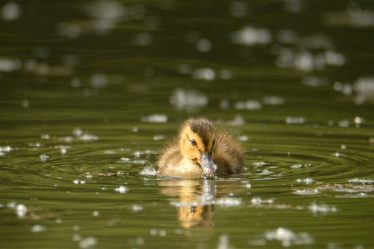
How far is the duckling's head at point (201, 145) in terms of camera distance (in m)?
10.1

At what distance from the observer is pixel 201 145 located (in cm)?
1020

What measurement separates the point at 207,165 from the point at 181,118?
10.3ft

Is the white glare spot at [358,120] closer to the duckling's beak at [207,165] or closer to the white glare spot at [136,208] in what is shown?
the duckling's beak at [207,165]

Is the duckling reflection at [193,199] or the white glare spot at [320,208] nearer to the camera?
the duckling reflection at [193,199]

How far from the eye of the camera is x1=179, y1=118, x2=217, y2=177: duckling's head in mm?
10086

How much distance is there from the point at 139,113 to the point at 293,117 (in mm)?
1838

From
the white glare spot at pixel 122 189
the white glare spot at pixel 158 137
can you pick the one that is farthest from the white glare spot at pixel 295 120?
the white glare spot at pixel 122 189

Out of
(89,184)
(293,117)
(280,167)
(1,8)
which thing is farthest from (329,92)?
(1,8)

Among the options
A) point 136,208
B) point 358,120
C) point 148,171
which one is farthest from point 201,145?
point 358,120

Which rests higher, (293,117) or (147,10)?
(147,10)

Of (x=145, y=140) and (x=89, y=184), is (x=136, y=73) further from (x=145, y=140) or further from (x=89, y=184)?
(x=89, y=184)

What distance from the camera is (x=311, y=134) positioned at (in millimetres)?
12102

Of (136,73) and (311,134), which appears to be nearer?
(311,134)

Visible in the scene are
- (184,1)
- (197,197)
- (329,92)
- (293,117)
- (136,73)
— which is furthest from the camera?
(184,1)
